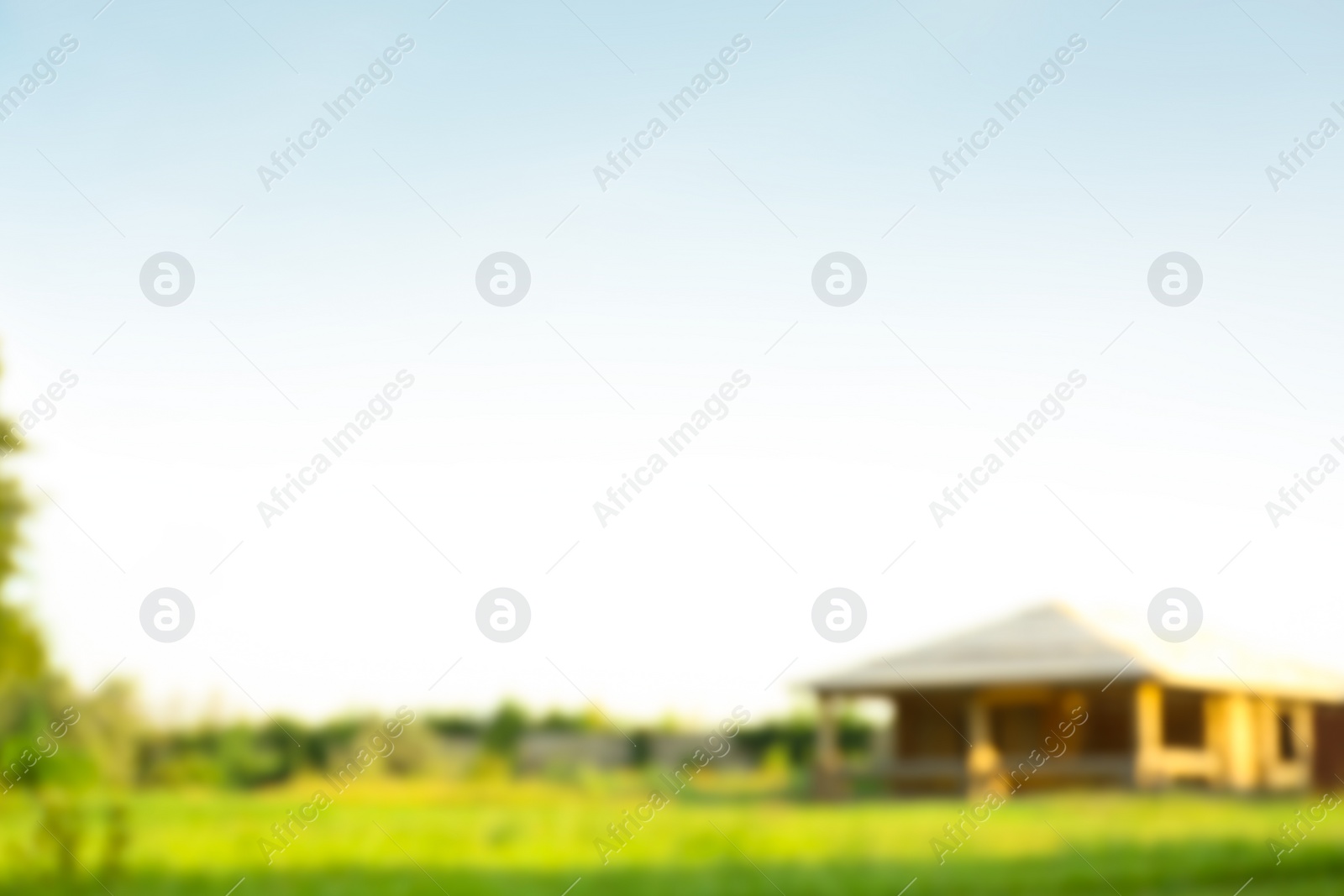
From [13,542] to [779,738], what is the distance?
1333 centimetres

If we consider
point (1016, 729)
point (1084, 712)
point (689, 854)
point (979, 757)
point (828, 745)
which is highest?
point (689, 854)

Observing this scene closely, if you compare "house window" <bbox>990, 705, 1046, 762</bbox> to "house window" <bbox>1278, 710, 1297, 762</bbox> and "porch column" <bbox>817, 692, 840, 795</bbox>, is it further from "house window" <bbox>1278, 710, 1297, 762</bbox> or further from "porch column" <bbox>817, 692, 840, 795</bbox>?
"house window" <bbox>1278, 710, 1297, 762</bbox>

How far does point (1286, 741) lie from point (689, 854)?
14.4 metres

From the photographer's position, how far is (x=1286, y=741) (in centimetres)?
2194

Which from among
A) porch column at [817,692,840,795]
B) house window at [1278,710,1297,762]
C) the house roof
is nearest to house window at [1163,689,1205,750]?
the house roof

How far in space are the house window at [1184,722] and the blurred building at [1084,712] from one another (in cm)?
2

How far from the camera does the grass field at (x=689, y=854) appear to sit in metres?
10.8

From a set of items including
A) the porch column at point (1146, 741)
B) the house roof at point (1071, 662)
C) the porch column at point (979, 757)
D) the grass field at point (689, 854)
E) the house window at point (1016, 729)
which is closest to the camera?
the grass field at point (689, 854)

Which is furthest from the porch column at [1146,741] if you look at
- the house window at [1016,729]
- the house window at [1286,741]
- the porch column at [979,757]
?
the house window at [1286,741]

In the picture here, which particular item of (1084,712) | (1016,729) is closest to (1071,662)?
(1084,712)

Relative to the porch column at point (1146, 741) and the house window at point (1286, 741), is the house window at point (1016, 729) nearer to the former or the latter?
the porch column at point (1146, 741)

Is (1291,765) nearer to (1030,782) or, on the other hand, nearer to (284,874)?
(1030,782)

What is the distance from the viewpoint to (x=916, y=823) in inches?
551

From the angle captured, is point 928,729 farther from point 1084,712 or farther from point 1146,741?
point 1146,741
